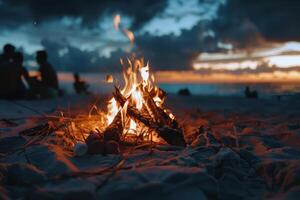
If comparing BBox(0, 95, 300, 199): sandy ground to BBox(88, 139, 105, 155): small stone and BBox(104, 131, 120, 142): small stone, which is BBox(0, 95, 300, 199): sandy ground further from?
BBox(104, 131, 120, 142): small stone

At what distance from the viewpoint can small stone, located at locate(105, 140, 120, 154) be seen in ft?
13.2

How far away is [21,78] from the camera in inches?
434

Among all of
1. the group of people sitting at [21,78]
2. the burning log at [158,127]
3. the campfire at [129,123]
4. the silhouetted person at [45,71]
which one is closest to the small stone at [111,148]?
the campfire at [129,123]

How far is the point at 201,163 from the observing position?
3604 mm

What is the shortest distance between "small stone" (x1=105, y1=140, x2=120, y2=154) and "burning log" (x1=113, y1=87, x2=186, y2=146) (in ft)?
2.45

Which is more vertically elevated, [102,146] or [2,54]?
[2,54]

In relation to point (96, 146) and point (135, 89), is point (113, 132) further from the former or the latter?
point (135, 89)

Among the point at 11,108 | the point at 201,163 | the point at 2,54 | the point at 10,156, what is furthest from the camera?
the point at 2,54

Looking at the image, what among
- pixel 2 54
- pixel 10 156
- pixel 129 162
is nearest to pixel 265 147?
pixel 129 162

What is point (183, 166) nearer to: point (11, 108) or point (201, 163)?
point (201, 163)

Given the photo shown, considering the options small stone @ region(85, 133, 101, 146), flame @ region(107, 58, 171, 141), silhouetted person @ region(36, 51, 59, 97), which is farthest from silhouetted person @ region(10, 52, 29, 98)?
small stone @ region(85, 133, 101, 146)

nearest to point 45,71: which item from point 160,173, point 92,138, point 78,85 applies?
point 78,85

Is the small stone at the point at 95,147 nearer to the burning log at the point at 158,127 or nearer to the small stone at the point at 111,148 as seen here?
the small stone at the point at 111,148

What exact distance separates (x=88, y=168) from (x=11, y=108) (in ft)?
19.4
